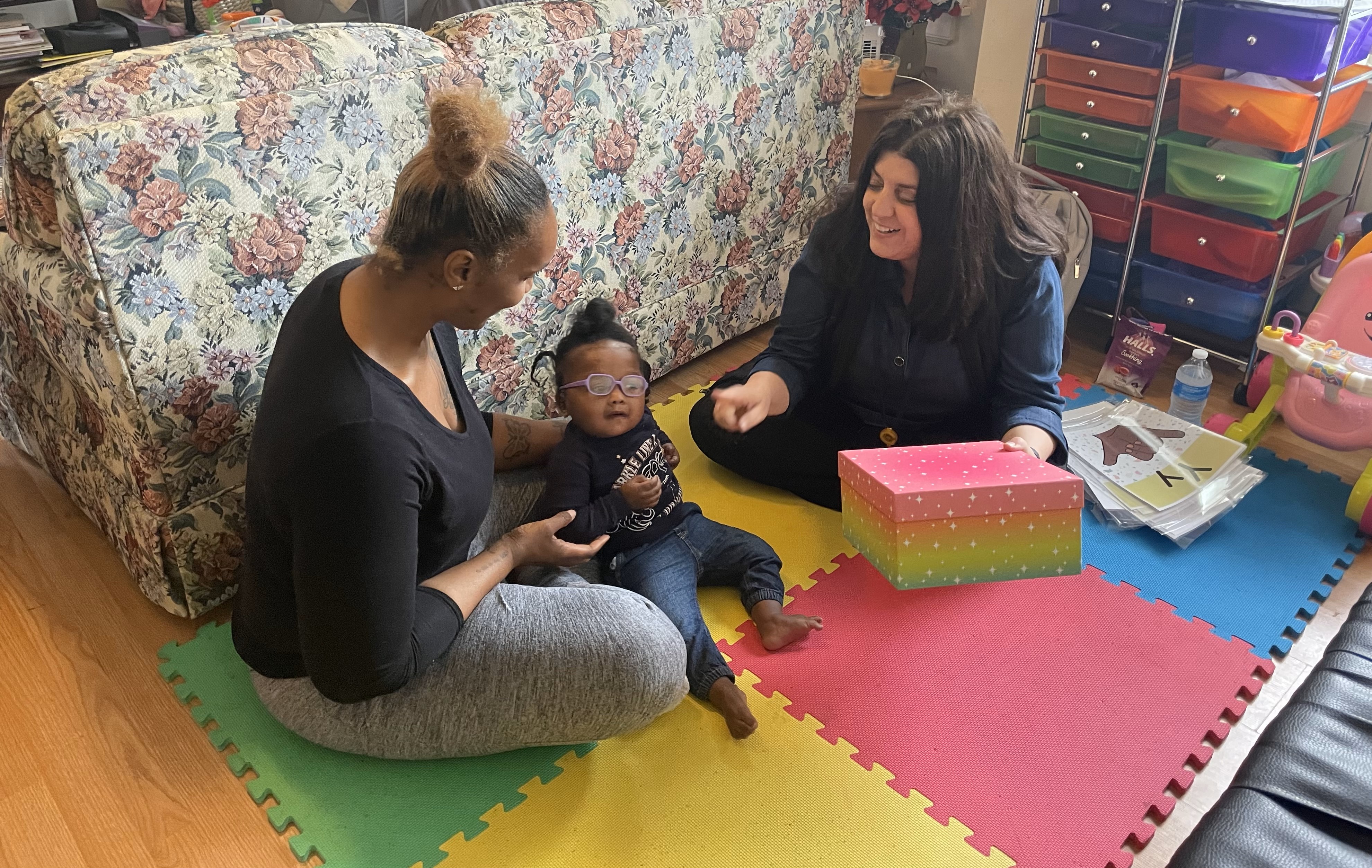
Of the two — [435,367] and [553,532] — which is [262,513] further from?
[553,532]

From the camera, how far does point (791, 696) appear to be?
5.22 feet

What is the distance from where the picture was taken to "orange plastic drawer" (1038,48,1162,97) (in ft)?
7.47

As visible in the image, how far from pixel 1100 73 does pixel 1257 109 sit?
35 centimetres

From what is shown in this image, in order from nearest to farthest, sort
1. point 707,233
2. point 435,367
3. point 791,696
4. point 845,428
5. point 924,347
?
point 435,367
point 791,696
point 924,347
point 845,428
point 707,233

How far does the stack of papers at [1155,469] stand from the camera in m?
1.94

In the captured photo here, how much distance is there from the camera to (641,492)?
1.66 m

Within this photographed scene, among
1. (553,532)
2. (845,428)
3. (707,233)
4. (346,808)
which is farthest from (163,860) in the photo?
(707,233)

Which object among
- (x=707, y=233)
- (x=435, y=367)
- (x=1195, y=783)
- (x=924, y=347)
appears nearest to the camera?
(x=435, y=367)

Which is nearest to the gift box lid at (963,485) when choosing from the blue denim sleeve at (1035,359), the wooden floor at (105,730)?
the blue denim sleeve at (1035,359)

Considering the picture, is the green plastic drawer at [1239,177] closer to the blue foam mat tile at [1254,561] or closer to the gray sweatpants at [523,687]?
the blue foam mat tile at [1254,561]

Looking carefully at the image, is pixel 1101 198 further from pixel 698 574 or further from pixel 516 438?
pixel 516 438

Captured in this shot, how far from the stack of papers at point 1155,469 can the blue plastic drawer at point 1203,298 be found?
13.0 inches

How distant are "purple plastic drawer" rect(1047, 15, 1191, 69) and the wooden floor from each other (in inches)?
45.9

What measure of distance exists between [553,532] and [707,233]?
104 centimetres
